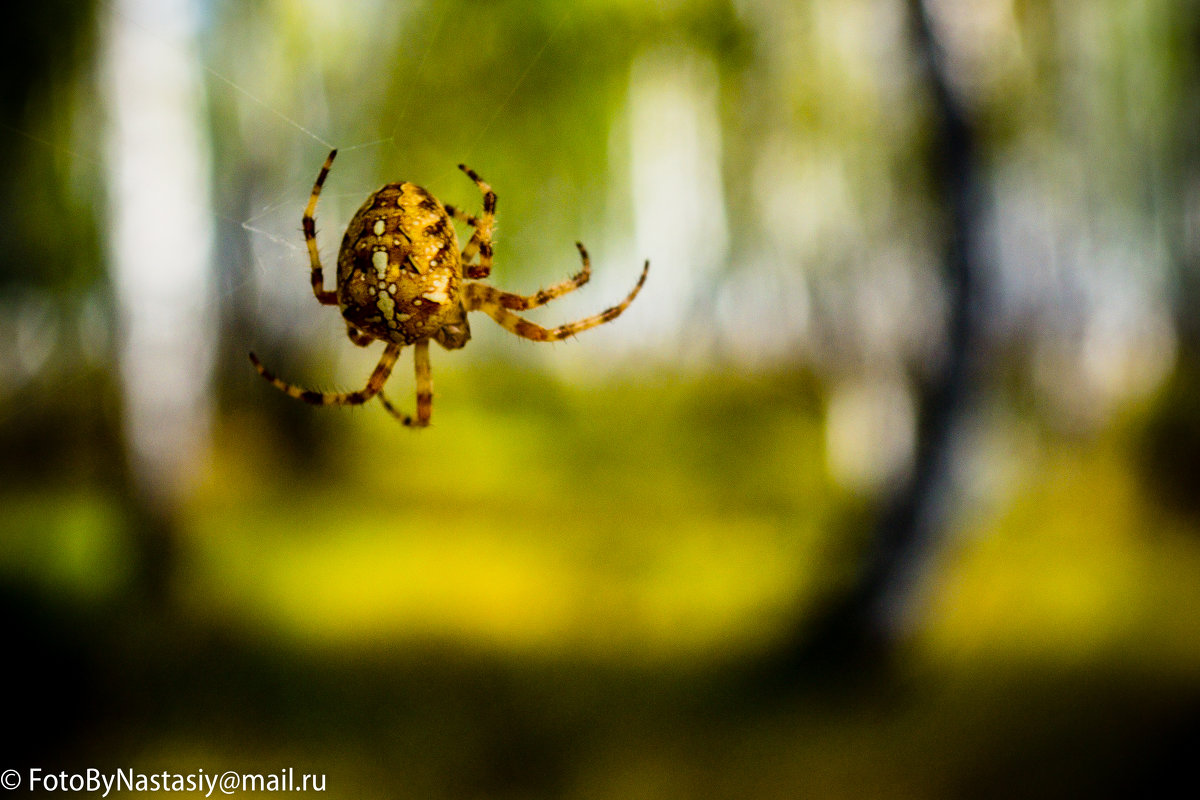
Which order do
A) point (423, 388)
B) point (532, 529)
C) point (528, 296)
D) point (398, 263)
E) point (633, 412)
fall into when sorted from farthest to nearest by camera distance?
1. point (633, 412)
2. point (532, 529)
3. point (423, 388)
4. point (528, 296)
5. point (398, 263)

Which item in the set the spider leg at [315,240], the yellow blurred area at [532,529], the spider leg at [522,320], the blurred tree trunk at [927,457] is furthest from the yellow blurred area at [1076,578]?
the spider leg at [315,240]

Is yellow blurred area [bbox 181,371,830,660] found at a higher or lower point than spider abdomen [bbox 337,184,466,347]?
higher

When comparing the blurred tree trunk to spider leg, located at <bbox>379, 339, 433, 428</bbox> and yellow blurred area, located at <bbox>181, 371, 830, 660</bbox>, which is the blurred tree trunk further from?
spider leg, located at <bbox>379, 339, 433, 428</bbox>

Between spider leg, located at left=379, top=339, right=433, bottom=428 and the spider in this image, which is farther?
spider leg, located at left=379, top=339, right=433, bottom=428

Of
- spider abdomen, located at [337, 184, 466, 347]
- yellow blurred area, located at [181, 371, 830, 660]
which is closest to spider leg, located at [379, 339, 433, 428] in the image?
spider abdomen, located at [337, 184, 466, 347]

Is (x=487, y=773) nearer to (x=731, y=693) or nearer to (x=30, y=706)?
(x=731, y=693)

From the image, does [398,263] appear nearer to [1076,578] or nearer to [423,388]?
[423,388]

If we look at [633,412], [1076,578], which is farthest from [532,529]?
[1076,578]
